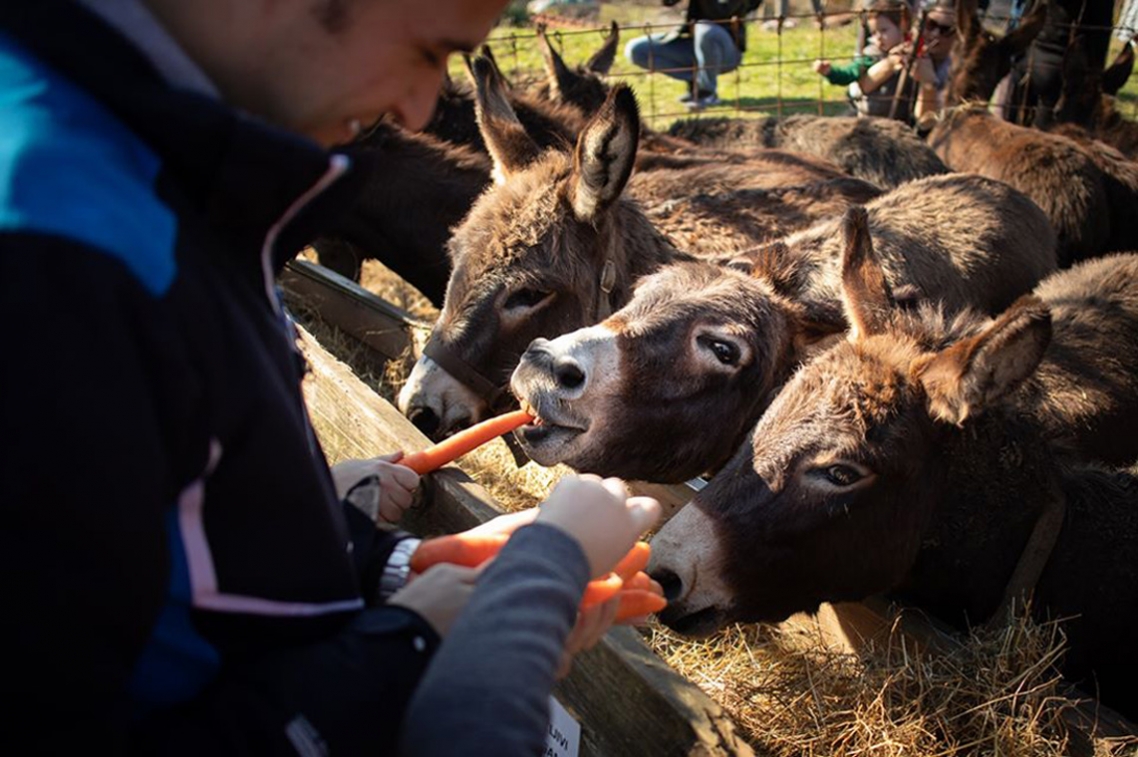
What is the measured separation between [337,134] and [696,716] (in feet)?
4.09

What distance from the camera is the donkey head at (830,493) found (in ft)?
8.00

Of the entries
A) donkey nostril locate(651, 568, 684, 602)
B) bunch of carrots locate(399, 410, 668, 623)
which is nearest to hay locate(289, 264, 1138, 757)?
donkey nostril locate(651, 568, 684, 602)

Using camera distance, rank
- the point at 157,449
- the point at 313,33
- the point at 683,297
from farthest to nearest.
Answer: the point at 683,297
the point at 313,33
the point at 157,449

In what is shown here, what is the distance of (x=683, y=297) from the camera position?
317cm

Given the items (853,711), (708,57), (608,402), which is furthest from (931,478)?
(708,57)

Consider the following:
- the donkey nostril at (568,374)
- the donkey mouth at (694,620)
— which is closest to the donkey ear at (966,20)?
the donkey nostril at (568,374)

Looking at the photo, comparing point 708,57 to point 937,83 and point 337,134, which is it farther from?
point 337,134

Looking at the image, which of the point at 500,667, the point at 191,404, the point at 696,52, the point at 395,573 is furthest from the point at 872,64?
the point at 191,404

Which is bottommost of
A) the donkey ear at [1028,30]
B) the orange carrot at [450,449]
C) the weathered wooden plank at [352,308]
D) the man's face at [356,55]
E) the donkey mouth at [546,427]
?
the weathered wooden plank at [352,308]

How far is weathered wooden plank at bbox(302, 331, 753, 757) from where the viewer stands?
5.67ft

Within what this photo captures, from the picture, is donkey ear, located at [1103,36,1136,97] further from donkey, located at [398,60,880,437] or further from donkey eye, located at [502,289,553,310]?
donkey eye, located at [502,289,553,310]

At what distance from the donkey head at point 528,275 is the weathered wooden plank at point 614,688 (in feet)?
2.10

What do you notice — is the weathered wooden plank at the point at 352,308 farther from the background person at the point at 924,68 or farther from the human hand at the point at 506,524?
the background person at the point at 924,68

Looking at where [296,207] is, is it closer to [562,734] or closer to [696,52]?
[562,734]
